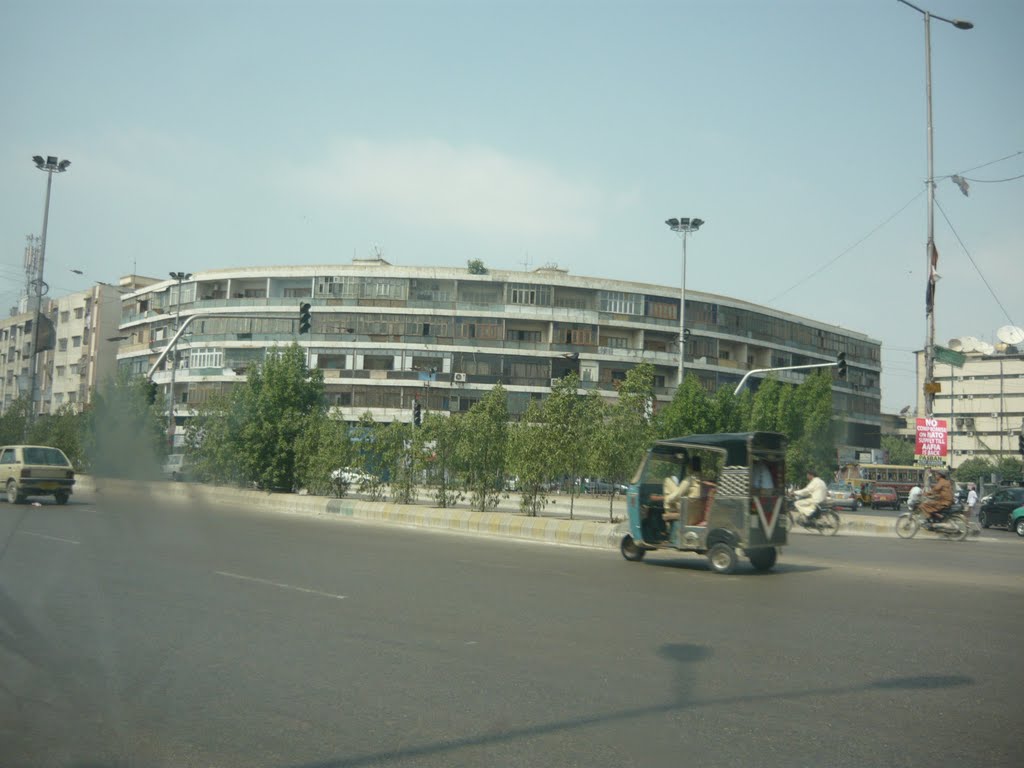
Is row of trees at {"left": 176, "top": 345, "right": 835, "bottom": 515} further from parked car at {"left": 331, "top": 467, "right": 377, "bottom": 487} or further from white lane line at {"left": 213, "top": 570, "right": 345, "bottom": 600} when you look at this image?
white lane line at {"left": 213, "top": 570, "right": 345, "bottom": 600}

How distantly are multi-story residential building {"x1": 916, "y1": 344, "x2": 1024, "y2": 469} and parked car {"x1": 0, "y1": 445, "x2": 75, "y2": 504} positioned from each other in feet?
337

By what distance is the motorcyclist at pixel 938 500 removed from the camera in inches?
960

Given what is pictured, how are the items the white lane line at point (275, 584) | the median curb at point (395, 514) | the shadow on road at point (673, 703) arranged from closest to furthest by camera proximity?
1. the shadow on road at point (673, 703)
2. the white lane line at point (275, 584)
3. the median curb at point (395, 514)

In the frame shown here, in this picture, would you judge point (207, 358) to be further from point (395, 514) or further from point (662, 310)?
point (395, 514)

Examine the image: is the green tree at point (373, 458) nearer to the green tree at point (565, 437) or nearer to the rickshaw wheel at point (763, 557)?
the green tree at point (565, 437)

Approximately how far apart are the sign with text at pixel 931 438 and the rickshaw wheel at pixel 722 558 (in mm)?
14802

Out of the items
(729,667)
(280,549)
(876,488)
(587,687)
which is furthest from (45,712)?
(876,488)

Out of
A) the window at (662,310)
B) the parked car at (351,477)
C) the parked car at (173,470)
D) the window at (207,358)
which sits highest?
the window at (662,310)

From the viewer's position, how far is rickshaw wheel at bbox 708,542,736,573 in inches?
562

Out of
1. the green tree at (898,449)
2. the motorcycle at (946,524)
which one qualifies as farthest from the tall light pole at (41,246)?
the green tree at (898,449)

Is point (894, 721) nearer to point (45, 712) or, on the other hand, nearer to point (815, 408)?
point (45, 712)

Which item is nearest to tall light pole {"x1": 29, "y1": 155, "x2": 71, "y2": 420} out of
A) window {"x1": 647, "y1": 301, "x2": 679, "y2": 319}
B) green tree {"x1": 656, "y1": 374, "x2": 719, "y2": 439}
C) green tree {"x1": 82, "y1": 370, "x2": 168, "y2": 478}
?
green tree {"x1": 82, "y1": 370, "x2": 168, "y2": 478}

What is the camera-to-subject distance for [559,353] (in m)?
68.1

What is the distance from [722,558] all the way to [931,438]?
50.2 feet
